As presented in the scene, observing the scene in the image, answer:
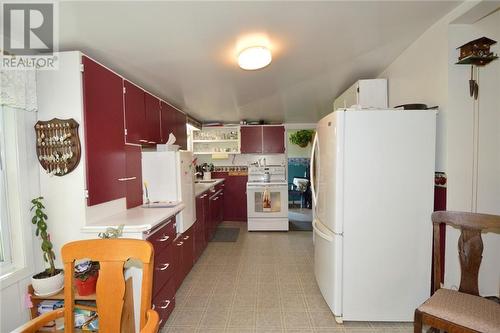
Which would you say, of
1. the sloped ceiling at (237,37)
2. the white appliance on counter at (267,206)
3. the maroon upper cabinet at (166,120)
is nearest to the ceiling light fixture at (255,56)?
the sloped ceiling at (237,37)

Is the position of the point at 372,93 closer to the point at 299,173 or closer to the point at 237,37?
the point at 237,37

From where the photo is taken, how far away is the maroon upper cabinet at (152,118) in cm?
254

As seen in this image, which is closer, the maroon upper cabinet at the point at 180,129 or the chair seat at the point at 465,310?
the chair seat at the point at 465,310

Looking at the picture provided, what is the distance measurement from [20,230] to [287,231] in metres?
3.65

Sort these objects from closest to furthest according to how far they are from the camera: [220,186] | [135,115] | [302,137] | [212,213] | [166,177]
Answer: [135,115] → [166,177] → [212,213] → [220,186] → [302,137]

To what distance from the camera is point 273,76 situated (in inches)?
105

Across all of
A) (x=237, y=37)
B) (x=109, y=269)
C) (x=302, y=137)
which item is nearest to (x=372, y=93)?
(x=237, y=37)

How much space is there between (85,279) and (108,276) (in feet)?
1.70

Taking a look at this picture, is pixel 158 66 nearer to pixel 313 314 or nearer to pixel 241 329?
pixel 241 329

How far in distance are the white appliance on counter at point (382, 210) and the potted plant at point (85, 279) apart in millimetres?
1673

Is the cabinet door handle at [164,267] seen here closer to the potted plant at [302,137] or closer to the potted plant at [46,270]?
the potted plant at [46,270]

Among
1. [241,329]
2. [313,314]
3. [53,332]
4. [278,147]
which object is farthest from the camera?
[278,147]

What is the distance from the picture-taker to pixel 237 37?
1815 millimetres

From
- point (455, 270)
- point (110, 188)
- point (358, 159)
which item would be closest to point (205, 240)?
point (110, 188)
